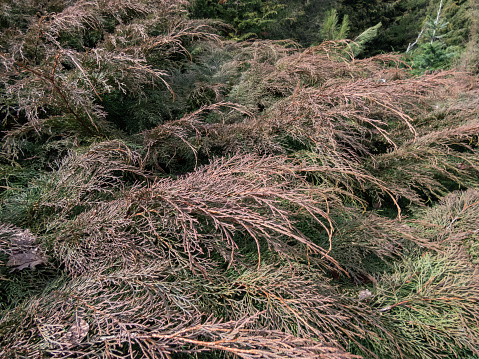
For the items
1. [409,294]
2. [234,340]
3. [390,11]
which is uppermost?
[390,11]

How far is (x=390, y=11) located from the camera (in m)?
8.07

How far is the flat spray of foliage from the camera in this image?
2.66 feet

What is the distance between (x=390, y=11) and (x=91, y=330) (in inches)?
411

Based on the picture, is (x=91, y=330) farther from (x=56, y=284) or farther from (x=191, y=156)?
→ (x=191, y=156)

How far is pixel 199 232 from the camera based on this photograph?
112 centimetres

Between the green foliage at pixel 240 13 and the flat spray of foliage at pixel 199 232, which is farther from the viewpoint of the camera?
the green foliage at pixel 240 13

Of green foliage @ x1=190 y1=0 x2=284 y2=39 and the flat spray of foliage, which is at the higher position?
green foliage @ x1=190 y1=0 x2=284 y2=39

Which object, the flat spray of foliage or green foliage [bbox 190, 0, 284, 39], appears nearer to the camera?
the flat spray of foliage

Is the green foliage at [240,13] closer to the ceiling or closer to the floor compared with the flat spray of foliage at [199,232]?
closer to the ceiling

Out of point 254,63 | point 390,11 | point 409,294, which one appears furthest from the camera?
point 390,11

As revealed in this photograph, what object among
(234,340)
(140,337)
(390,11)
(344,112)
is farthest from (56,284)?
(390,11)

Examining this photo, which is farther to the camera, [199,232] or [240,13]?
[240,13]

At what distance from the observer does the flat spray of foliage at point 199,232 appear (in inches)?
31.9

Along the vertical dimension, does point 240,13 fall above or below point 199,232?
above
